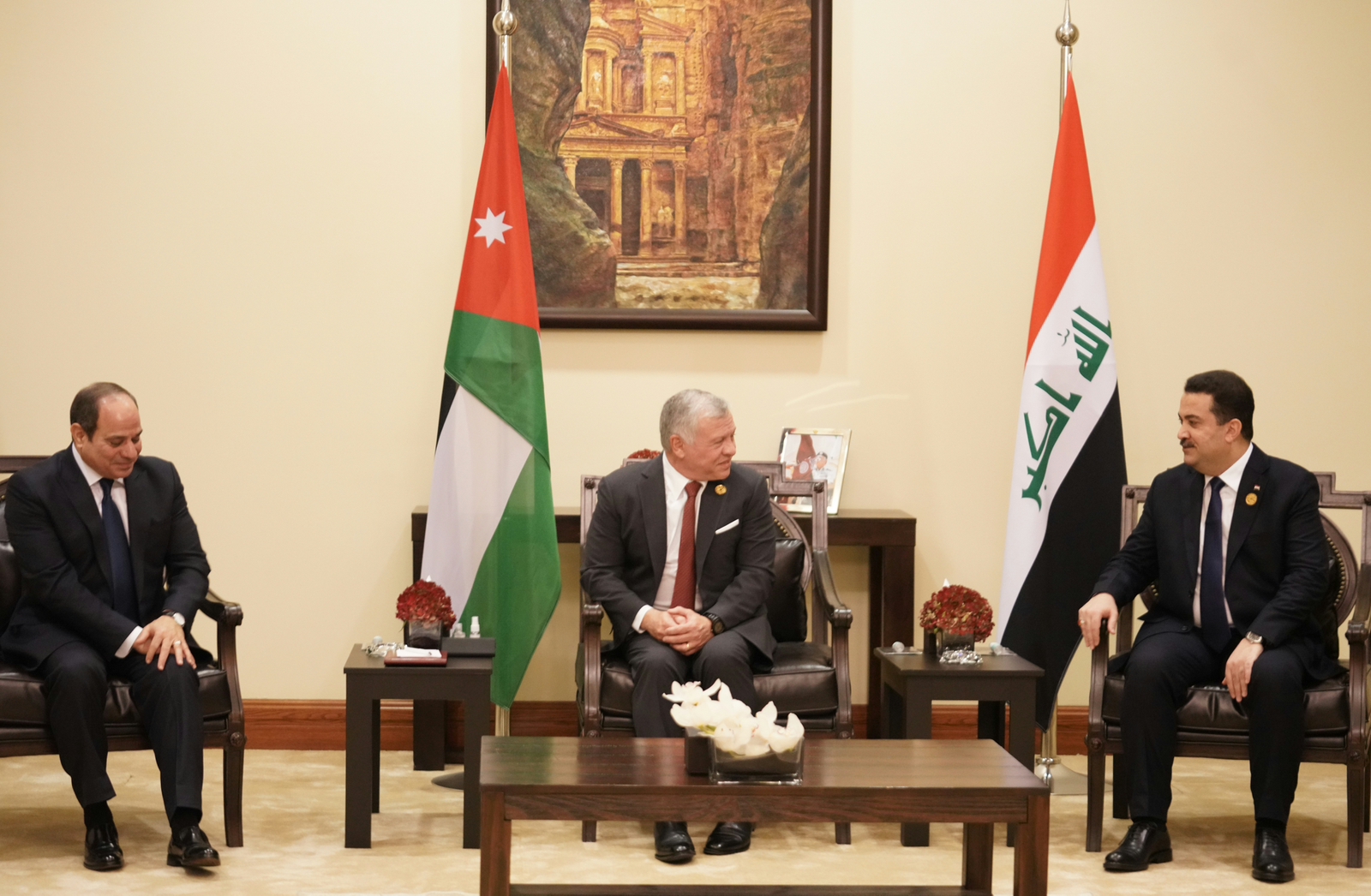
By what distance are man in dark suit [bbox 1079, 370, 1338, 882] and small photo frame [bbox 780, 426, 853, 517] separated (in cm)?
119

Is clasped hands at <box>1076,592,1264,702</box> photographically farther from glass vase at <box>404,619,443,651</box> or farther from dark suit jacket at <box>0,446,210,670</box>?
dark suit jacket at <box>0,446,210,670</box>

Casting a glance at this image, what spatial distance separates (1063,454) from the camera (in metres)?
4.80

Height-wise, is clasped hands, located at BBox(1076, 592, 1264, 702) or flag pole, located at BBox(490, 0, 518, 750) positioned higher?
flag pole, located at BBox(490, 0, 518, 750)

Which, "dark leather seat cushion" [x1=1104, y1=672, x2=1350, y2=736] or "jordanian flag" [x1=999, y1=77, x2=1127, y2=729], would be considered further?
"jordanian flag" [x1=999, y1=77, x2=1127, y2=729]

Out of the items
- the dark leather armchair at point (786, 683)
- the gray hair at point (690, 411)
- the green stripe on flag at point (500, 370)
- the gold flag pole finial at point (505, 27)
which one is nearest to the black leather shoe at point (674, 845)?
the dark leather armchair at point (786, 683)

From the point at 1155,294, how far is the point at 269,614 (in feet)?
11.8

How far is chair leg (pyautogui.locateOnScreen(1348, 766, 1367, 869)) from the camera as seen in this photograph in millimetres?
3938

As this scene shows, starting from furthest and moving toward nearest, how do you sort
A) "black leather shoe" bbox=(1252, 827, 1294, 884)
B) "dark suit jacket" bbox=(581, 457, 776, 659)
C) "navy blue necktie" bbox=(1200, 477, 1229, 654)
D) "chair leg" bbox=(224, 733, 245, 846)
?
1. "dark suit jacket" bbox=(581, 457, 776, 659)
2. "navy blue necktie" bbox=(1200, 477, 1229, 654)
3. "chair leg" bbox=(224, 733, 245, 846)
4. "black leather shoe" bbox=(1252, 827, 1294, 884)

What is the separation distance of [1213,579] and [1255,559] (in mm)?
133

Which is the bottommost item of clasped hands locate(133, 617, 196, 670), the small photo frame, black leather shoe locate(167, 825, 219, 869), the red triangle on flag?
black leather shoe locate(167, 825, 219, 869)

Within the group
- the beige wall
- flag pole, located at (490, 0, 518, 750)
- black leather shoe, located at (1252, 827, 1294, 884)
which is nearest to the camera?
black leather shoe, located at (1252, 827, 1294, 884)

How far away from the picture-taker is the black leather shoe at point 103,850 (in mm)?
3727

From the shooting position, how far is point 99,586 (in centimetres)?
401

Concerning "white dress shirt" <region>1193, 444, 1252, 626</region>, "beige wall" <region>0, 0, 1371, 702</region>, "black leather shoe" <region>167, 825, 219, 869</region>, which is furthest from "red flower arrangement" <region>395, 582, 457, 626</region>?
"white dress shirt" <region>1193, 444, 1252, 626</region>
